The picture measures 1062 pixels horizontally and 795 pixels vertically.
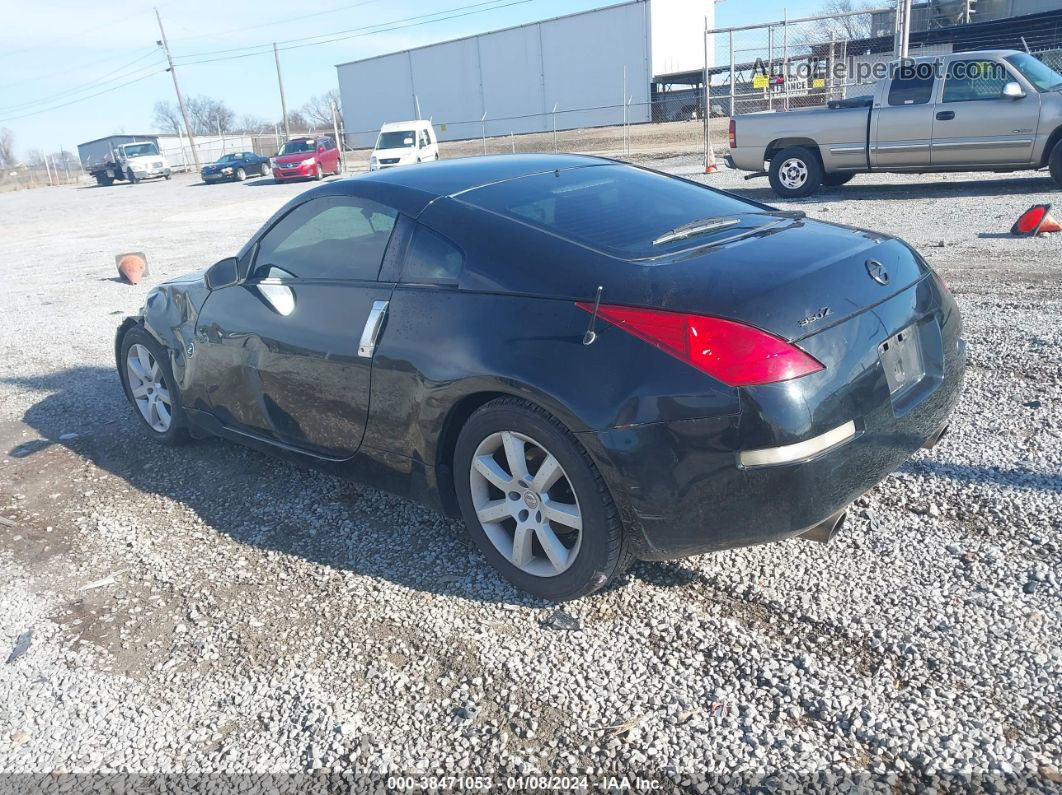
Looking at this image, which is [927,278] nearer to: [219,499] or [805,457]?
[805,457]

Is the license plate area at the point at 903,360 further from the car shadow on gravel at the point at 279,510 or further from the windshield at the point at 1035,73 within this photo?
the windshield at the point at 1035,73

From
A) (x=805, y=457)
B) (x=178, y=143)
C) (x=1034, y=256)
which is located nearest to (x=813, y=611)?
(x=805, y=457)

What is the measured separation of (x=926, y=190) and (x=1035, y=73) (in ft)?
6.73

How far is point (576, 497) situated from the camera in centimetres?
291

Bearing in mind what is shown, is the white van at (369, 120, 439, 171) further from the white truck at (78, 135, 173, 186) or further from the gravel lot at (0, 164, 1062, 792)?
the white truck at (78, 135, 173, 186)

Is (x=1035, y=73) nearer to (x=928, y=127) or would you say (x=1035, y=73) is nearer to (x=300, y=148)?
(x=928, y=127)

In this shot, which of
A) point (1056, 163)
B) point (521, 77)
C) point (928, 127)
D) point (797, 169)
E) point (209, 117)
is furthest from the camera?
point (209, 117)

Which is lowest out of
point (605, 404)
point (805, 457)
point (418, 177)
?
point (805, 457)

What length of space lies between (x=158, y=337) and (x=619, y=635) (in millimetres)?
3294

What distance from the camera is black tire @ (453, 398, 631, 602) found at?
2.84m

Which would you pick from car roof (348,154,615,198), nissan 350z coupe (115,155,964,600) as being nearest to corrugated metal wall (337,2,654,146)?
car roof (348,154,615,198)

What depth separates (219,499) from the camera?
439cm

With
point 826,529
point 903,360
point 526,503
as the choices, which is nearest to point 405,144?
point 526,503

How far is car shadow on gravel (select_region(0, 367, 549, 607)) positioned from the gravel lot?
0.02m
